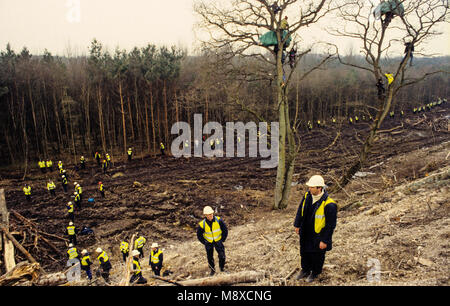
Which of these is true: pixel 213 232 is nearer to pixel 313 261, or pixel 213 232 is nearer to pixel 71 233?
pixel 313 261

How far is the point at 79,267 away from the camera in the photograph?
9.42 metres

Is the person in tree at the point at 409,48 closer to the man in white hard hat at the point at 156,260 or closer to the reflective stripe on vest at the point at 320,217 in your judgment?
the reflective stripe on vest at the point at 320,217

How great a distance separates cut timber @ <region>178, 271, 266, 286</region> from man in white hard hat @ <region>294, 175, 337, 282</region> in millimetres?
786

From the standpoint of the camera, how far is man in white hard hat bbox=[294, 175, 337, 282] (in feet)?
13.6

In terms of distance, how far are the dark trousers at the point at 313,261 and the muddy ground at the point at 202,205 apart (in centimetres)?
23

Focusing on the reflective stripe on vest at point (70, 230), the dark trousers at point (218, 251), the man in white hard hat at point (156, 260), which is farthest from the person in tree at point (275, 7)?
the reflective stripe on vest at point (70, 230)


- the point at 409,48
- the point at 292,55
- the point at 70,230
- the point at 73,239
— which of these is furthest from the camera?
the point at 73,239

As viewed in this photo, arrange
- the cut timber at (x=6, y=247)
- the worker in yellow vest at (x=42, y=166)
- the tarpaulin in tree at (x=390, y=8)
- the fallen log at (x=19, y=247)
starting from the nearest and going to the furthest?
the tarpaulin in tree at (x=390, y=8) → the cut timber at (x=6, y=247) → the fallen log at (x=19, y=247) → the worker in yellow vest at (x=42, y=166)

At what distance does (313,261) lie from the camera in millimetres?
4512

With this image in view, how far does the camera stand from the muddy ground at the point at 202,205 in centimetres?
672

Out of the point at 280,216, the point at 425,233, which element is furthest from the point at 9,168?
the point at 425,233

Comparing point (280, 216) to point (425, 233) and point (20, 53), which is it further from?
point (20, 53)

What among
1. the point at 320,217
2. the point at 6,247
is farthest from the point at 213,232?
Result: the point at 6,247

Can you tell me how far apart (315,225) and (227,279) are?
70.5 inches
